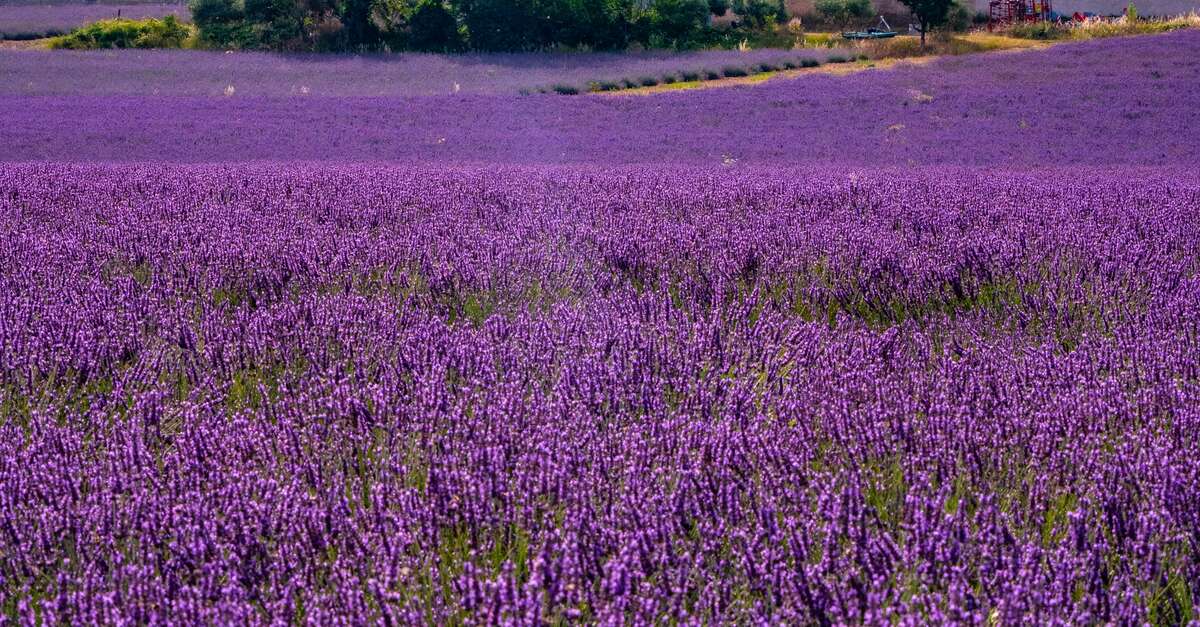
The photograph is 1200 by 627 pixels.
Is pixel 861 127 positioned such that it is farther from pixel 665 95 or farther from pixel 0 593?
pixel 0 593

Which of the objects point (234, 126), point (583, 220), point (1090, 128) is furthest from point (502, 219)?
point (1090, 128)

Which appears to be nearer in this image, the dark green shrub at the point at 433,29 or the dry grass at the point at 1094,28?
the dark green shrub at the point at 433,29

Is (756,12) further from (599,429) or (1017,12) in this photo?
(599,429)

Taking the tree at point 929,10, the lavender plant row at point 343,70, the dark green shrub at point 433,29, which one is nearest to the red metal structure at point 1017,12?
the tree at point 929,10

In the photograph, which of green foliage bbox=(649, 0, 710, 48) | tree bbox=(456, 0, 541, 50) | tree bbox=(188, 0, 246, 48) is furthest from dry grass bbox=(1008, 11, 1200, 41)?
tree bbox=(188, 0, 246, 48)

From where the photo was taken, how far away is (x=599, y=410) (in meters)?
1.96

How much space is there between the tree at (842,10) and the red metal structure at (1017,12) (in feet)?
12.5

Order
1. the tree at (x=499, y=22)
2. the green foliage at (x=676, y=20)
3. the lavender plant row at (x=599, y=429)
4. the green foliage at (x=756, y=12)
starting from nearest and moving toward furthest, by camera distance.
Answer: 1. the lavender plant row at (x=599, y=429)
2. the tree at (x=499, y=22)
3. the green foliage at (x=676, y=20)
4. the green foliage at (x=756, y=12)

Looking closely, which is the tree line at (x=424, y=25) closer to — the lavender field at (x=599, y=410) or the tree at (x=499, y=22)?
the tree at (x=499, y=22)

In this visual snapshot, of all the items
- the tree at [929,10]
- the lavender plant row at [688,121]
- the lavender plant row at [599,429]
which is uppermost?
the tree at [929,10]

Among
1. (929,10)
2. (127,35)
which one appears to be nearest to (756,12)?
(929,10)

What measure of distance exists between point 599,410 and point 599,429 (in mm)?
64

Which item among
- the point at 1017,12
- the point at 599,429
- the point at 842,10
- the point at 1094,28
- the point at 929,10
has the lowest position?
the point at 599,429

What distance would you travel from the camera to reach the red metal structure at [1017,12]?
1107 inches
